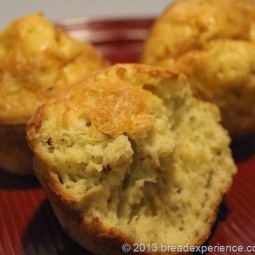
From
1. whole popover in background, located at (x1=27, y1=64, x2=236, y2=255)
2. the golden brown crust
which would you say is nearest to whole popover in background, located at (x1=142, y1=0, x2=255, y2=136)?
whole popover in background, located at (x1=27, y1=64, x2=236, y2=255)

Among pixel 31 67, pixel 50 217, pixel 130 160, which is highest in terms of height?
pixel 31 67

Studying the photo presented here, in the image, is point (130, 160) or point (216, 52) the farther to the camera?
point (216, 52)

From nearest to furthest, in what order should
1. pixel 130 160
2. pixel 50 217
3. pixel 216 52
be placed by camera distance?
pixel 130 160
pixel 50 217
pixel 216 52

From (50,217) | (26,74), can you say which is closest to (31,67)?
(26,74)

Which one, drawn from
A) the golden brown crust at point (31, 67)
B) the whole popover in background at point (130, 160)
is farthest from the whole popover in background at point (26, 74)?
the whole popover in background at point (130, 160)

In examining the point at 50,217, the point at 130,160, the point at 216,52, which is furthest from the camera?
the point at 216,52

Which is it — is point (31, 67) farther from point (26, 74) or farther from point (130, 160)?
point (130, 160)
